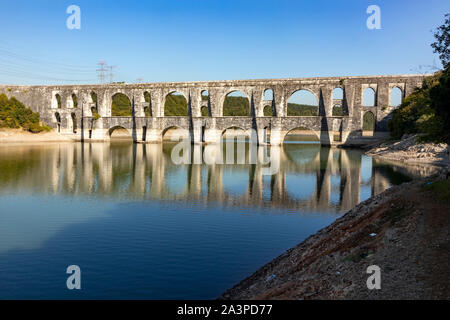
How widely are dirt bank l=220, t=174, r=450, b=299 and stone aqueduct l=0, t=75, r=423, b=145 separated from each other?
43177 millimetres

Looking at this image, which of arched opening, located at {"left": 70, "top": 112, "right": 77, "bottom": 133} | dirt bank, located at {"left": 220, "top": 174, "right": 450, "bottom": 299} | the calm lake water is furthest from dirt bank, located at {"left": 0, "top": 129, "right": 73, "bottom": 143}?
dirt bank, located at {"left": 220, "top": 174, "right": 450, "bottom": 299}

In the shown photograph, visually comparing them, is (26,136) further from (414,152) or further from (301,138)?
(301,138)

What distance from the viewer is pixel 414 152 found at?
3791cm

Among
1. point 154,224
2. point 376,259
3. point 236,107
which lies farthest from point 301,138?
point 376,259

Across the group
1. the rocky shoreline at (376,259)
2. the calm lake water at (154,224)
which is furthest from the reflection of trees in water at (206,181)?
the rocky shoreline at (376,259)

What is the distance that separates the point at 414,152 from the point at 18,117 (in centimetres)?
6032

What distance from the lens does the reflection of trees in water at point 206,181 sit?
19.8 meters

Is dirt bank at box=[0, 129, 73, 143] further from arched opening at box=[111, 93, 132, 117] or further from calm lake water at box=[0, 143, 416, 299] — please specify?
calm lake water at box=[0, 143, 416, 299]

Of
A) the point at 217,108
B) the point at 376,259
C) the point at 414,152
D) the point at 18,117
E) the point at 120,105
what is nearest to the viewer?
the point at 376,259

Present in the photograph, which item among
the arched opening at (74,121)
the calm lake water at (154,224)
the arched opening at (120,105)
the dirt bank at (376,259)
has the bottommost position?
the calm lake water at (154,224)

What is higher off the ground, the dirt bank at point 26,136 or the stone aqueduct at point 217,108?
the stone aqueduct at point 217,108

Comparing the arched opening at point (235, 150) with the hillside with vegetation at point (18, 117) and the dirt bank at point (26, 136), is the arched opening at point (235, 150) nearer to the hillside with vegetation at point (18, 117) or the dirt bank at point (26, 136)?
the dirt bank at point (26, 136)

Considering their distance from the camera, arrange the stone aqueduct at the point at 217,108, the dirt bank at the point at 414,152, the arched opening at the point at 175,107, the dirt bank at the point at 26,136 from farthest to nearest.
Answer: the arched opening at the point at 175,107
the dirt bank at the point at 26,136
the stone aqueduct at the point at 217,108
the dirt bank at the point at 414,152

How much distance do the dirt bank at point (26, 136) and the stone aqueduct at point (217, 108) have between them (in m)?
1.29
